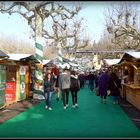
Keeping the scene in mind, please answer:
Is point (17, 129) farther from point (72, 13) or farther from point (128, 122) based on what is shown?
point (72, 13)

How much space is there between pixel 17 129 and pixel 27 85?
459 inches

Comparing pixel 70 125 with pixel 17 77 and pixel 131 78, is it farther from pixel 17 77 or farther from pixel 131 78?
pixel 131 78

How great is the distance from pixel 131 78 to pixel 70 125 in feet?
39.9

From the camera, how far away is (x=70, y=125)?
1225 cm

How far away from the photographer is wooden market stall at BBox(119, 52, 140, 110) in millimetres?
18281

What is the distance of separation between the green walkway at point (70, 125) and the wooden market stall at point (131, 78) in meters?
2.54

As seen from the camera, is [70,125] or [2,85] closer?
[70,125]

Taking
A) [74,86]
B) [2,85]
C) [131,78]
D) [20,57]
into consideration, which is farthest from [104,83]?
[2,85]

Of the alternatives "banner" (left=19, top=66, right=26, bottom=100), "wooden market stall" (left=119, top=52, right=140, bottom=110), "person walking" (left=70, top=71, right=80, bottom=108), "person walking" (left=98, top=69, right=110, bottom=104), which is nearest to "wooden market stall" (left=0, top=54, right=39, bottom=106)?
"banner" (left=19, top=66, right=26, bottom=100)

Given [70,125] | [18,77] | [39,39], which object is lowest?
[70,125]

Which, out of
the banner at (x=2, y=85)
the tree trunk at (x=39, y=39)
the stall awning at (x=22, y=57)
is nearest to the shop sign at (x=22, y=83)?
the stall awning at (x=22, y=57)

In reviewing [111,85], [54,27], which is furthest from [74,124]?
[54,27]

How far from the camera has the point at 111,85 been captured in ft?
65.7

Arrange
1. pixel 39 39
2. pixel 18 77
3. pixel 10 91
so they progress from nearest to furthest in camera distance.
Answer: pixel 10 91 < pixel 18 77 < pixel 39 39
